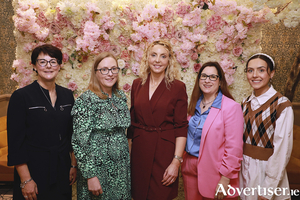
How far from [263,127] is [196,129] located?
527 millimetres

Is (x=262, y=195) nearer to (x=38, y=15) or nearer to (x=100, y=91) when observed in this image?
(x=100, y=91)

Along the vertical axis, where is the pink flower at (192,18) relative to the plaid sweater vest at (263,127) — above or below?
above

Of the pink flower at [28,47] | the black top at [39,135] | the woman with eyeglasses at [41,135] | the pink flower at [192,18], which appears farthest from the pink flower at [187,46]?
the pink flower at [28,47]

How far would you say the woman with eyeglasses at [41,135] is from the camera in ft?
5.14

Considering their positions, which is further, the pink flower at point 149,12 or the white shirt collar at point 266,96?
the pink flower at point 149,12

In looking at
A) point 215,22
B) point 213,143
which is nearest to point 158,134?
point 213,143

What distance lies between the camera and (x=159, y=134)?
1793mm

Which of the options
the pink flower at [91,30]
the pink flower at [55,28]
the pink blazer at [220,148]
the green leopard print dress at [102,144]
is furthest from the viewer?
the pink flower at [55,28]

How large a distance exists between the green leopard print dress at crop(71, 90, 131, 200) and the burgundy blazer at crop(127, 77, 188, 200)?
129 millimetres

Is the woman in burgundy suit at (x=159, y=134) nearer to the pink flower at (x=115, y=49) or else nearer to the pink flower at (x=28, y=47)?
the pink flower at (x=115, y=49)

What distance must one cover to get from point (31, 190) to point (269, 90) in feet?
6.72

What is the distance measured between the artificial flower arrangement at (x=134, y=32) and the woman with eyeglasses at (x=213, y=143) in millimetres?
921

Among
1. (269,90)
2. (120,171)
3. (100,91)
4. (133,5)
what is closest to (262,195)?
(269,90)

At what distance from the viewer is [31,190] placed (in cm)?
160
